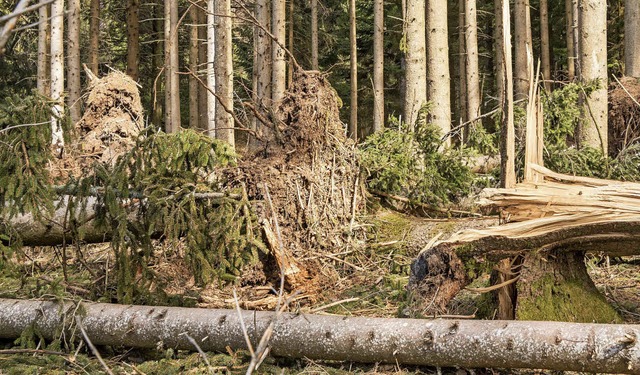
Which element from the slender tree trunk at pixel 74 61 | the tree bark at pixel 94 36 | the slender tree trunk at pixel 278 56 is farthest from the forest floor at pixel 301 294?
the tree bark at pixel 94 36

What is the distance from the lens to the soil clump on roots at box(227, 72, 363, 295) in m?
7.20

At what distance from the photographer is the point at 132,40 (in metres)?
21.0

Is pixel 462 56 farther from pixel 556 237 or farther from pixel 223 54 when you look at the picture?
pixel 556 237

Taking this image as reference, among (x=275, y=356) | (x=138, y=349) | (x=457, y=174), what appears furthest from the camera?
(x=457, y=174)

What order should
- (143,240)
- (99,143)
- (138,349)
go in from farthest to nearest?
(99,143) < (143,240) < (138,349)

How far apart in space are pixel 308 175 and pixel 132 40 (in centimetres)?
1510

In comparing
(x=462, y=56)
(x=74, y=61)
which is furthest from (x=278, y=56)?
(x=462, y=56)

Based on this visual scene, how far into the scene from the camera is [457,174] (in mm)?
8227

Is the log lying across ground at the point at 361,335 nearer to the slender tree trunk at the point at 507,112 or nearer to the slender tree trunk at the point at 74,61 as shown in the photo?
the slender tree trunk at the point at 507,112

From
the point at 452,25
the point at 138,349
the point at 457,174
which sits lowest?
the point at 138,349

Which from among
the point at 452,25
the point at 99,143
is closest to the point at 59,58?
the point at 99,143

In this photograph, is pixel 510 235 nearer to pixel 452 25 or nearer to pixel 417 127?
pixel 417 127

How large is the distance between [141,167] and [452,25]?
24.2 metres

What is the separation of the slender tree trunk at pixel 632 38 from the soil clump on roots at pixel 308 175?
10696mm
